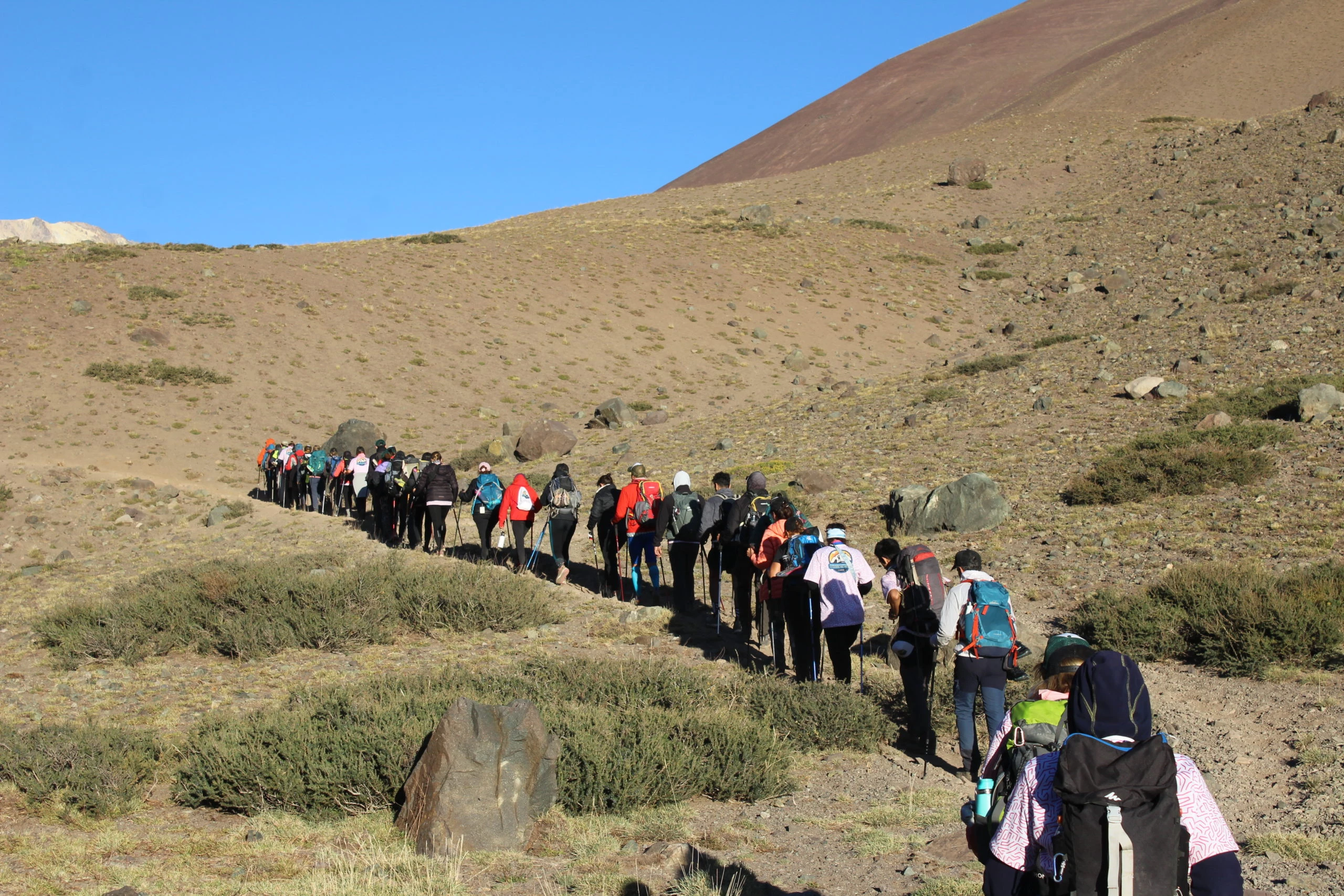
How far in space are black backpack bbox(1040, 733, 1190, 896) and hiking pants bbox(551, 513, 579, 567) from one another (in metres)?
11.1

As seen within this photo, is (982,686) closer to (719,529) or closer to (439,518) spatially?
(719,529)

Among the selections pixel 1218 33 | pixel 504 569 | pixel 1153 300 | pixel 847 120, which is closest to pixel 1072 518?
pixel 504 569

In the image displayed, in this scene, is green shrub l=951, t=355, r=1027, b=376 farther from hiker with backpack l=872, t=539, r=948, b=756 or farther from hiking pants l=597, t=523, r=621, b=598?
hiker with backpack l=872, t=539, r=948, b=756

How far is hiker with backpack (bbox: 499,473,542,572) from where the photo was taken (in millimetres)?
14164

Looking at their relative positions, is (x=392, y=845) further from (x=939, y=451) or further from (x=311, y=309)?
(x=311, y=309)

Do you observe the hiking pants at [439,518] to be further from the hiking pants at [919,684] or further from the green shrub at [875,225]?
the green shrub at [875,225]

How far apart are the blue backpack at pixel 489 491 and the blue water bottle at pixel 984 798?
11381 mm

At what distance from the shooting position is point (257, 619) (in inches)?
458

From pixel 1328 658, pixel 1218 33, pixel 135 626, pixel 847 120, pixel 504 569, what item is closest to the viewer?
pixel 1328 658

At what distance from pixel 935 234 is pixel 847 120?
73171 mm

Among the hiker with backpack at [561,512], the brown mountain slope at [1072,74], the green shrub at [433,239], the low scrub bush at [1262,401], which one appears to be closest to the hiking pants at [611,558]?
the hiker with backpack at [561,512]

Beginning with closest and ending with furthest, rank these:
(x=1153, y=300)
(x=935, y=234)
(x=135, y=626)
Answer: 1. (x=135, y=626)
2. (x=1153, y=300)
3. (x=935, y=234)

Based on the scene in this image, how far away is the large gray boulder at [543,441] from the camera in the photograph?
83.5 feet

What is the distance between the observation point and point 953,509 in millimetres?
15430
